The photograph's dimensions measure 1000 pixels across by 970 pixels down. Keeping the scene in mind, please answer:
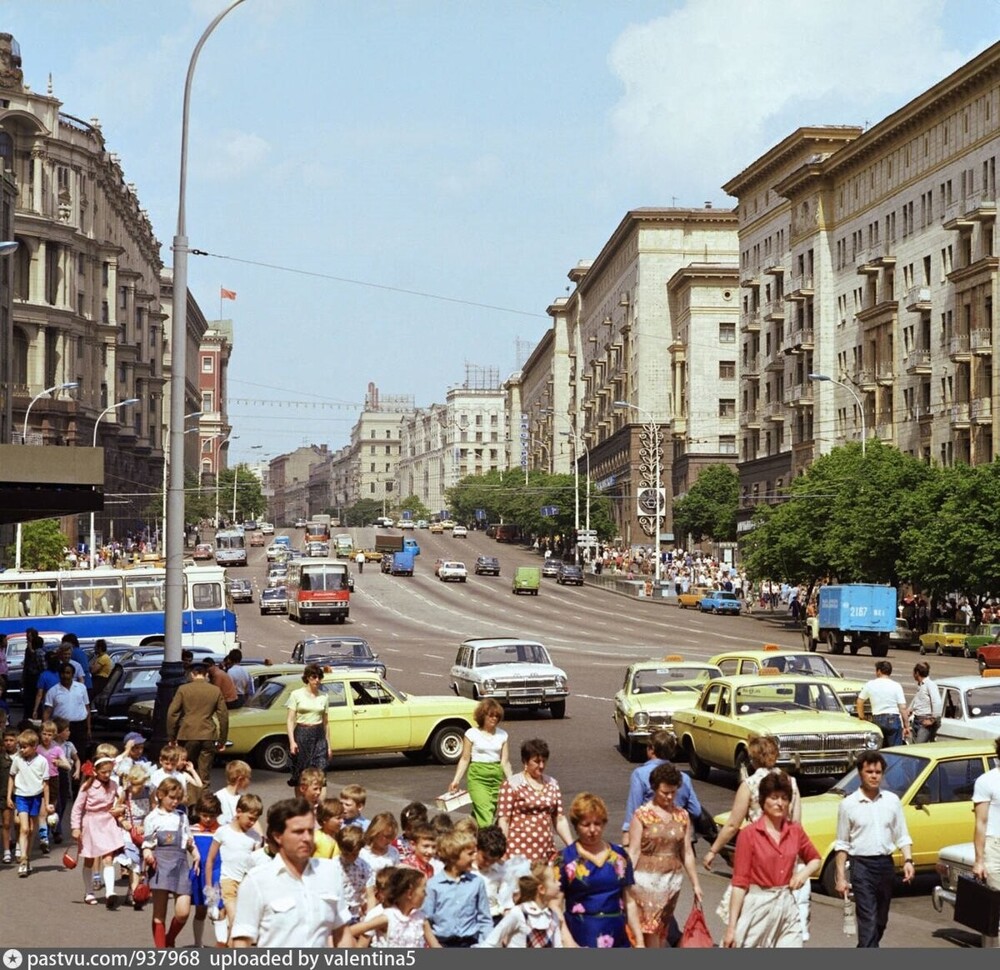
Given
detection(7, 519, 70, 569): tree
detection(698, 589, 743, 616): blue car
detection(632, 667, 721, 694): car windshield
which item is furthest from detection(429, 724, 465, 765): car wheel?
detection(698, 589, 743, 616): blue car

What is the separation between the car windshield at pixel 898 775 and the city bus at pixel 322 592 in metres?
61.9

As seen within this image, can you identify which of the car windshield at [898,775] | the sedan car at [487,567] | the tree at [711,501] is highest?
the tree at [711,501]

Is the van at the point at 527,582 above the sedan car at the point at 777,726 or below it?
above

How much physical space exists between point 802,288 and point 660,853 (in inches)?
3610

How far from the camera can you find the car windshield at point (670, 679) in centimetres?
2769

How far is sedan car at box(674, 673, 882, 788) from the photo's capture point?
2111cm

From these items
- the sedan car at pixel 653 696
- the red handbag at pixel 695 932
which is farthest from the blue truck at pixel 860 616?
the red handbag at pixel 695 932

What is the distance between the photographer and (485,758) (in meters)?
14.3

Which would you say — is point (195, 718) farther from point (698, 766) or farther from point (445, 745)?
point (698, 766)

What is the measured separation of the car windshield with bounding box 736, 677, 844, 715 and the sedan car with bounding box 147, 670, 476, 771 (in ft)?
14.4

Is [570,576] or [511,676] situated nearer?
[511,676]

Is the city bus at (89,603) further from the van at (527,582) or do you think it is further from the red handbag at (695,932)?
the van at (527,582)

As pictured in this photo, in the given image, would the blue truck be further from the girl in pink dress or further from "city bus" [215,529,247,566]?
"city bus" [215,529,247,566]

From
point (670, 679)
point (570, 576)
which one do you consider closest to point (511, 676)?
point (670, 679)
